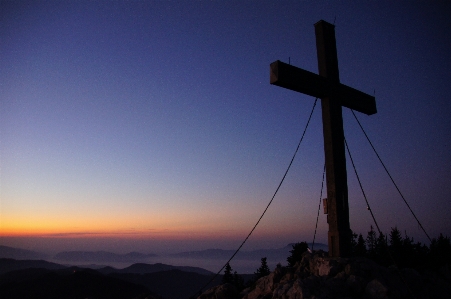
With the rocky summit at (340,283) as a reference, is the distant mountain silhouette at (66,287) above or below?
below

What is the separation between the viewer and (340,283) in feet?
19.9

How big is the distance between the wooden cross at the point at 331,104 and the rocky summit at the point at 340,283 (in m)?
0.60

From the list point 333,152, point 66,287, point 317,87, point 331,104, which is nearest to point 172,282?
point 66,287

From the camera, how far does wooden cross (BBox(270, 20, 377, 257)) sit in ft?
23.1

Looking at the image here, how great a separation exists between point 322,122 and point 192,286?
143 meters

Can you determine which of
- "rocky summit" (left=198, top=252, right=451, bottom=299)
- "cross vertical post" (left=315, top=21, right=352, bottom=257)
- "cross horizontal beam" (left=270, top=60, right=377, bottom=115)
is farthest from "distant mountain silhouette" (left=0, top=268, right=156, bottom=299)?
"cross horizontal beam" (left=270, top=60, right=377, bottom=115)

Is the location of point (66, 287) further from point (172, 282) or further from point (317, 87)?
point (172, 282)

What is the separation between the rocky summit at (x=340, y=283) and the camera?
5855mm

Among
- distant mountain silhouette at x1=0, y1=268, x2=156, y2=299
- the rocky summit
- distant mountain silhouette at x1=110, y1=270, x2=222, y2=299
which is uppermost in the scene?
the rocky summit

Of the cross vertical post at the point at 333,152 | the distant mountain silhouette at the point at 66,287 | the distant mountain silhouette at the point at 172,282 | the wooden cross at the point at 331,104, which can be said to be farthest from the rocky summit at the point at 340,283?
the distant mountain silhouette at the point at 172,282

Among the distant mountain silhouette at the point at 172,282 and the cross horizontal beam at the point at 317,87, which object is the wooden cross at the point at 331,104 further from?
the distant mountain silhouette at the point at 172,282

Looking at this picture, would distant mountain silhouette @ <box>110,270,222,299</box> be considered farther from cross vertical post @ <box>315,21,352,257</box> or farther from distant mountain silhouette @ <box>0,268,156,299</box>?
cross vertical post @ <box>315,21,352,257</box>

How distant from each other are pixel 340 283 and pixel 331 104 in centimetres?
366

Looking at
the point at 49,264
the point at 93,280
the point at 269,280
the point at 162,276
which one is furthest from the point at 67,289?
the point at 49,264
